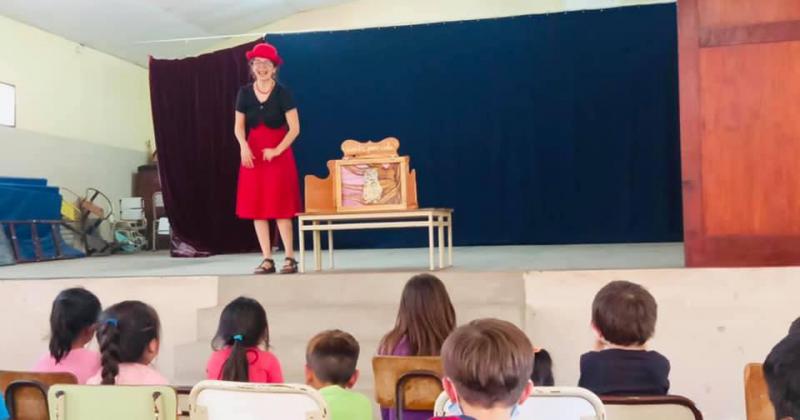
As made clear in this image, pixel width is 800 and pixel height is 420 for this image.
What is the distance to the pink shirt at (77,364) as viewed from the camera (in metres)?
2.47

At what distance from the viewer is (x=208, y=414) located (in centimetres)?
185

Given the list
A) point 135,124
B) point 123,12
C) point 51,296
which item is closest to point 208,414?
point 51,296

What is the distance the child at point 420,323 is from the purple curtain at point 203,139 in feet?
17.2

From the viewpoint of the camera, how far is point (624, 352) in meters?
2.13

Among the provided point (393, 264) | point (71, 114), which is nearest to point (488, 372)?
point (393, 264)

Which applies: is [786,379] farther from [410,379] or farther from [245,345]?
[245,345]

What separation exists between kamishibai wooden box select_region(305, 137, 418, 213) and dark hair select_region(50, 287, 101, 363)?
191cm

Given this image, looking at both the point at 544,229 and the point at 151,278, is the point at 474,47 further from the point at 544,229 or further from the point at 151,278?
the point at 151,278

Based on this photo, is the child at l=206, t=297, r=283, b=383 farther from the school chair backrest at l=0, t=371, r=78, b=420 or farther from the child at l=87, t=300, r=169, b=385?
the school chair backrest at l=0, t=371, r=78, b=420

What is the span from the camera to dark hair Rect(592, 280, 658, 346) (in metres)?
2.18

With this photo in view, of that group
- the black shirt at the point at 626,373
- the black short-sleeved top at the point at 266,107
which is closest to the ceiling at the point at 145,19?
the black short-sleeved top at the point at 266,107

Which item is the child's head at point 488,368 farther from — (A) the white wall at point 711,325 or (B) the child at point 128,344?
(A) the white wall at point 711,325

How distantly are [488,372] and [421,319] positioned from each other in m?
1.19

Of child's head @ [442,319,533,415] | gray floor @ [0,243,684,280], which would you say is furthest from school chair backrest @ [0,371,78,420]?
gray floor @ [0,243,684,280]
